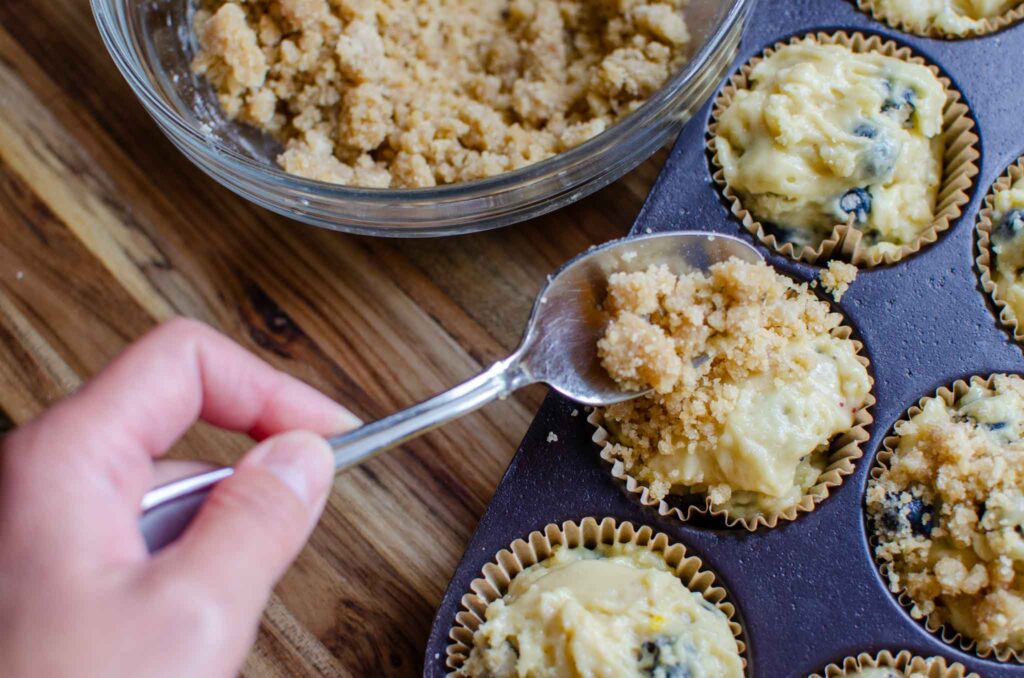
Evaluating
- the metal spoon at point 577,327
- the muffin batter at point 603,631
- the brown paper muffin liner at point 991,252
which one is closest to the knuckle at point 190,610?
the metal spoon at point 577,327

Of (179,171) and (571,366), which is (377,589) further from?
(179,171)

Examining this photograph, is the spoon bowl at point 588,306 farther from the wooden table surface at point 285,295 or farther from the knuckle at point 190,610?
the knuckle at point 190,610

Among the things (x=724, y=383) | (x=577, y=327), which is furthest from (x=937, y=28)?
(x=577, y=327)

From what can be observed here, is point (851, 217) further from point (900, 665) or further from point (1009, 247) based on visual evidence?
point (900, 665)

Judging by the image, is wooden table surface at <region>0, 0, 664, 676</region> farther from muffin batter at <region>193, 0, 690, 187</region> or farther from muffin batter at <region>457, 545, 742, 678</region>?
muffin batter at <region>457, 545, 742, 678</region>

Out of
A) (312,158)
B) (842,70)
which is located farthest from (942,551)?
(312,158)
